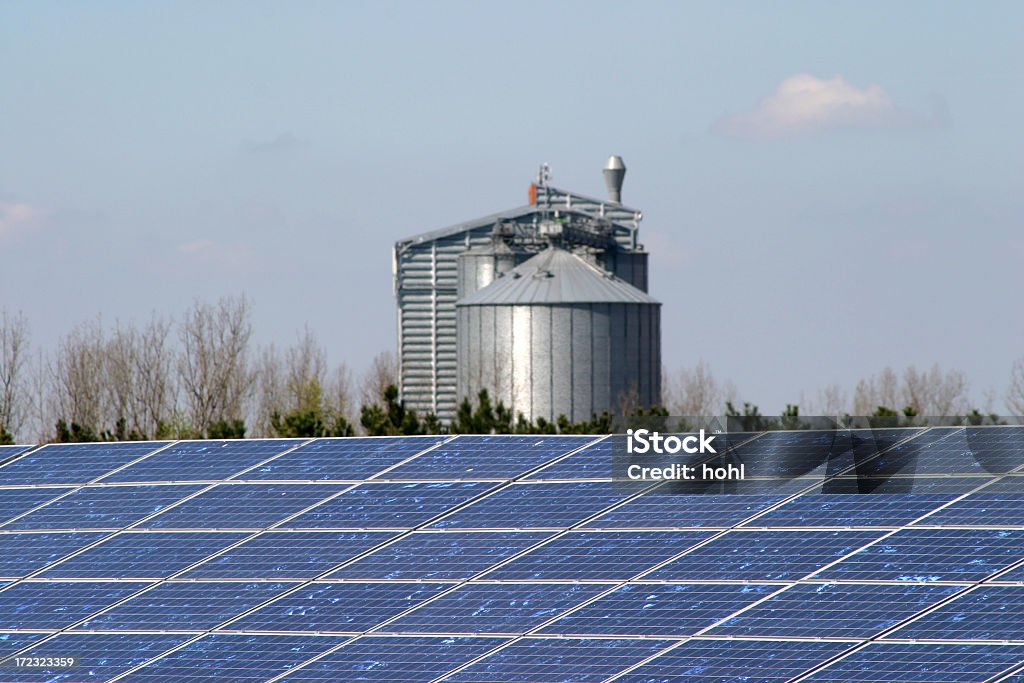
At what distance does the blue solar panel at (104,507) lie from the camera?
1038 inches

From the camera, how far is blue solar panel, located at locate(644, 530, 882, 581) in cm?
2230

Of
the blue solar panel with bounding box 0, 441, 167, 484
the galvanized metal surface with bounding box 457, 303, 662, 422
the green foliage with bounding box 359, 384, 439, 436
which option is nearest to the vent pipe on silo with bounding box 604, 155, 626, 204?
the galvanized metal surface with bounding box 457, 303, 662, 422

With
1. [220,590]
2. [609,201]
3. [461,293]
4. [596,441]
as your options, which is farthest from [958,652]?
[609,201]

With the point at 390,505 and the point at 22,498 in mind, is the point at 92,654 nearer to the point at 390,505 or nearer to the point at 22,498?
the point at 390,505

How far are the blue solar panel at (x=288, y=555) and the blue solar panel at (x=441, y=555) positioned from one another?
1.28 ft

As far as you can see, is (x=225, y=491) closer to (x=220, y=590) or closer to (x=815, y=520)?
(x=220, y=590)

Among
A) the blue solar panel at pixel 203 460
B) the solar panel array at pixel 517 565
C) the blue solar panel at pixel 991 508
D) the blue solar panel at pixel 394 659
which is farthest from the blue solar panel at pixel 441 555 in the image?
the blue solar panel at pixel 991 508

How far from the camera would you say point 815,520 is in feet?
77.0

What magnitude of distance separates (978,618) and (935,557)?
1.68 metres

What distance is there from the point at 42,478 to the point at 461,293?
5708 cm

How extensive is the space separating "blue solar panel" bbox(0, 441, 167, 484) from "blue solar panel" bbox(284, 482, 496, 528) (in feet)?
15.7

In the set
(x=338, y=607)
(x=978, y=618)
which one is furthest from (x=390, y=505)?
(x=978, y=618)

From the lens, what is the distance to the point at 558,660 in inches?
815

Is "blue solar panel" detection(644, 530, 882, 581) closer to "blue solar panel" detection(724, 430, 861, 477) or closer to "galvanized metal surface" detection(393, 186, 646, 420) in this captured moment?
"blue solar panel" detection(724, 430, 861, 477)
